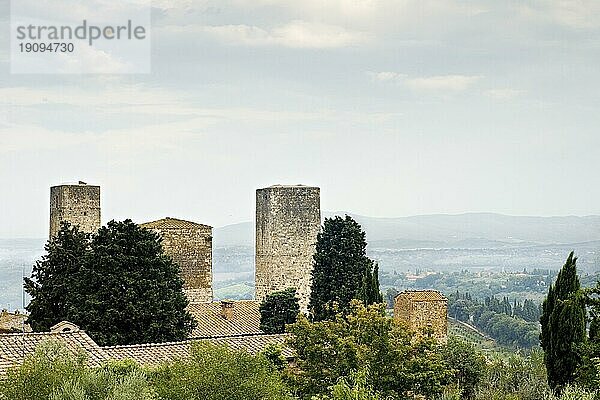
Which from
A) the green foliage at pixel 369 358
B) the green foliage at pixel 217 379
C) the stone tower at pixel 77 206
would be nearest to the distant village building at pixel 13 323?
the stone tower at pixel 77 206

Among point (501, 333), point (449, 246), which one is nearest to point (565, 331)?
point (501, 333)

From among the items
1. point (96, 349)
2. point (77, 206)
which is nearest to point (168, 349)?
point (96, 349)

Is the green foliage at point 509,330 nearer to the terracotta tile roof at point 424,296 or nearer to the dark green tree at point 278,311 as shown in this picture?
the dark green tree at point 278,311

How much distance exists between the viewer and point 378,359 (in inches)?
755

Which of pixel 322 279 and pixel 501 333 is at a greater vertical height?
pixel 322 279

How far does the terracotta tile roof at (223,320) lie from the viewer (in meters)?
28.9

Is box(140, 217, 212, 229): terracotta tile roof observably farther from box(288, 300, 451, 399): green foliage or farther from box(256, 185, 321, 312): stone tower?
box(288, 300, 451, 399): green foliage

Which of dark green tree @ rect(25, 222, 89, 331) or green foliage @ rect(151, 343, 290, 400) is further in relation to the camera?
dark green tree @ rect(25, 222, 89, 331)

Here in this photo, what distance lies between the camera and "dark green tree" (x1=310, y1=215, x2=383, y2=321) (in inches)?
1102

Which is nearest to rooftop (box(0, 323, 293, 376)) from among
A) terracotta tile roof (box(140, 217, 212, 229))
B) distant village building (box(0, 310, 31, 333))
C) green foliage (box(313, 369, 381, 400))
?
green foliage (box(313, 369, 381, 400))

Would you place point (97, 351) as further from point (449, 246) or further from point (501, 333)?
point (449, 246)

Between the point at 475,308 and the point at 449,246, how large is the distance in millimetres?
89766

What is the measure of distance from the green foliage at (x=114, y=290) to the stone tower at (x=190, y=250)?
3752mm

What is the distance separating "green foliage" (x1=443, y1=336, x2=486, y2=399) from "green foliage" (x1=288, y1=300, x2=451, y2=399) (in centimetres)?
690
